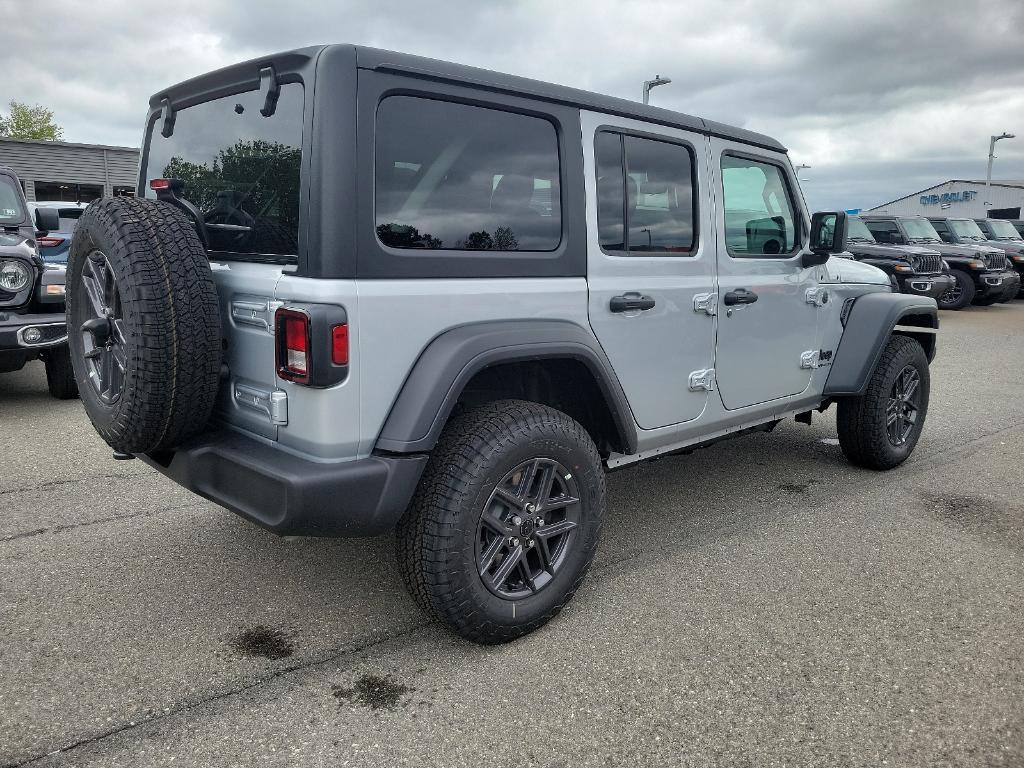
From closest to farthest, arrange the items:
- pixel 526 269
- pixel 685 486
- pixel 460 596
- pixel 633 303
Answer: pixel 460 596 < pixel 526 269 < pixel 633 303 < pixel 685 486

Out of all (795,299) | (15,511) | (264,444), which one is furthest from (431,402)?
(15,511)

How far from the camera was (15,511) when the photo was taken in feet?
13.0

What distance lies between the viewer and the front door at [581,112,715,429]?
10.1 feet

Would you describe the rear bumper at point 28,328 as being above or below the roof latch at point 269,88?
below

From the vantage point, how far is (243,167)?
279 cm

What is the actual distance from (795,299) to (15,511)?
399 cm

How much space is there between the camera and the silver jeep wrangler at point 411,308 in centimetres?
239

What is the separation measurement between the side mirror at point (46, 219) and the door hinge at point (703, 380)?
5.06 m

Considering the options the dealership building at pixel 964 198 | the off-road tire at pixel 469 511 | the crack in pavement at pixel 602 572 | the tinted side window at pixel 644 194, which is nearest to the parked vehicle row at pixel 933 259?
the crack in pavement at pixel 602 572

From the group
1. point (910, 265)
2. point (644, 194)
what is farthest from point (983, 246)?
point (644, 194)

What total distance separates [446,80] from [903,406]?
357 cm

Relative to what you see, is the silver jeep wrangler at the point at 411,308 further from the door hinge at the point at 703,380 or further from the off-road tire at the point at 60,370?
the off-road tire at the point at 60,370

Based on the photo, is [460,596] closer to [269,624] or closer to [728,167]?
[269,624]

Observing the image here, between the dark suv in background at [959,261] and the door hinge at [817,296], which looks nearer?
the door hinge at [817,296]
